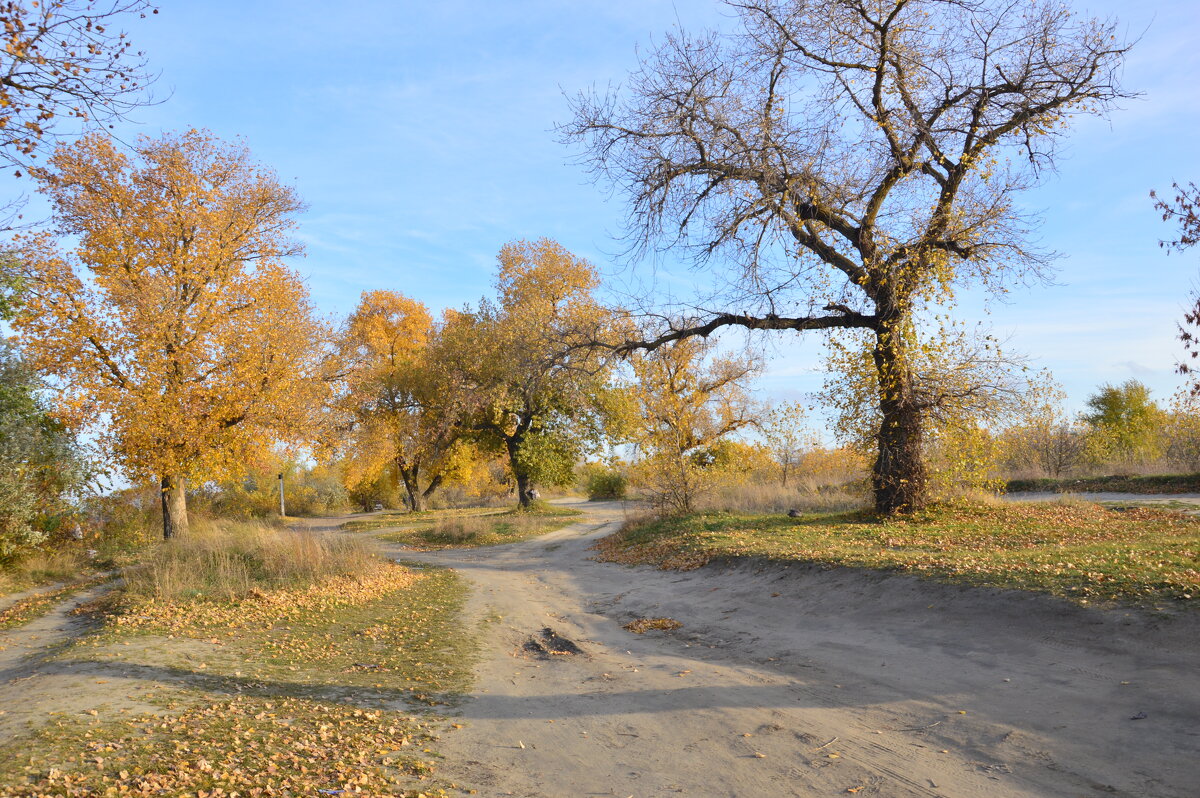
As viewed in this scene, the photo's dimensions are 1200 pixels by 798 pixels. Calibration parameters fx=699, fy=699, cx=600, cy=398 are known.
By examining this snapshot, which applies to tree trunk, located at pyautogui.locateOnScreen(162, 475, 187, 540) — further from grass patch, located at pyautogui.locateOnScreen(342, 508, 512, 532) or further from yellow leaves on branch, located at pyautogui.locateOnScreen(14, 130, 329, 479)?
grass patch, located at pyautogui.locateOnScreen(342, 508, 512, 532)

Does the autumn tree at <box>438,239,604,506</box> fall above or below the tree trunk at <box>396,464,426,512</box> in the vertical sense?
above

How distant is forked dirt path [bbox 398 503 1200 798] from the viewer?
15.8 feet

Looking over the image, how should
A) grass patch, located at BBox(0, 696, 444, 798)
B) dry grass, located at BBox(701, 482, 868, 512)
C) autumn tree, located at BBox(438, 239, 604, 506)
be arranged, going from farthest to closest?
autumn tree, located at BBox(438, 239, 604, 506) < dry grass, located at BBox(701, 482, 868, 512) < grass patch, located at BBox(0, 696, 444, 798)

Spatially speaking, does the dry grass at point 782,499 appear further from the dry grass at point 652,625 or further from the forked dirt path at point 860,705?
the forked dirt path at point 860,705

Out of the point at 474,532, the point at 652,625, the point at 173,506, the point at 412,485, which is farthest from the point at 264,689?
the point at 412,485

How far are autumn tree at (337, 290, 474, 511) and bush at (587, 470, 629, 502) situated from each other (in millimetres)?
9224

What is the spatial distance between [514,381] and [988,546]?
18851 millimetres

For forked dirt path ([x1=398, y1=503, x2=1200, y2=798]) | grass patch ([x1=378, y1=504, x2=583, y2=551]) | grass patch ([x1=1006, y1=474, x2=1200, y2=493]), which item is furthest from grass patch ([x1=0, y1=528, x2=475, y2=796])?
grass patch ([x1=1006, y1=474, x2=1200, y2=493])

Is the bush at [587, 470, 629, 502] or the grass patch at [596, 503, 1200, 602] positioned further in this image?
the bush at [587, 470, 629, 502]

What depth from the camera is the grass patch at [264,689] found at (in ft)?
15.1

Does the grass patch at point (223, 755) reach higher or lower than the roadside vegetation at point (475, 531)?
higher

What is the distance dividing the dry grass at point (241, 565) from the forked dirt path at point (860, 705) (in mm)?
4970

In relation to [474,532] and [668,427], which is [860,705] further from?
[474,532]

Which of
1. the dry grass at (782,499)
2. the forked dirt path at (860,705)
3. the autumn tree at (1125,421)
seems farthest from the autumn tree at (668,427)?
the autumn tree at (1125,421)
